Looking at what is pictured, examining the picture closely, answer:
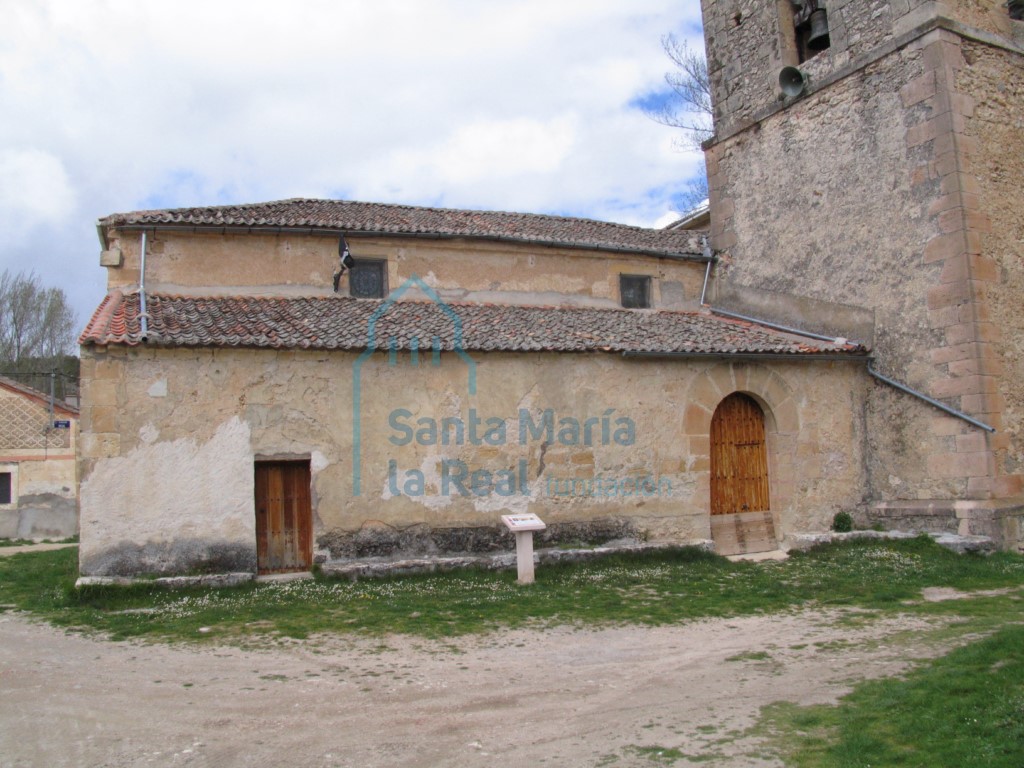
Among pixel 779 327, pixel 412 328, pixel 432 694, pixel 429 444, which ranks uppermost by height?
pixel 779 327

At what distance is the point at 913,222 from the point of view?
36.3 ft

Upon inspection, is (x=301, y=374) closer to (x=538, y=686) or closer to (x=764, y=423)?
(x=538, y=686)

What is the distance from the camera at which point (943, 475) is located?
10766 millimetres

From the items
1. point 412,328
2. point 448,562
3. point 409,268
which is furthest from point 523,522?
point 409,268

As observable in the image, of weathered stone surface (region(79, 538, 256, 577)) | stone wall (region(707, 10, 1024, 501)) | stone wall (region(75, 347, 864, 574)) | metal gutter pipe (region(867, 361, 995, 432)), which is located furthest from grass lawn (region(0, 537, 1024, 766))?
metal gutter pipe (region(867, 361, 995, 432))

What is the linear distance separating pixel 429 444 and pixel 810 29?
30.3ft

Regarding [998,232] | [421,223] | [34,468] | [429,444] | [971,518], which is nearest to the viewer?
[429,444]

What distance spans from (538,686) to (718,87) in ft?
38.7

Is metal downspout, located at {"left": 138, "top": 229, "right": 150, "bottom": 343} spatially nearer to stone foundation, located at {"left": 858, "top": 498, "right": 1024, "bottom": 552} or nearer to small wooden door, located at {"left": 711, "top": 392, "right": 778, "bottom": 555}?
small wooden door, located at {"left": 711, "top": 392, "right": 778, "bottom": 555}

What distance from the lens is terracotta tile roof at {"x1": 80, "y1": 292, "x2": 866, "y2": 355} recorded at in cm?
960

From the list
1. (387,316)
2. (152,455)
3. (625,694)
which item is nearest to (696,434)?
(387,316)

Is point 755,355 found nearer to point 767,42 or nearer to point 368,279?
point 767,42

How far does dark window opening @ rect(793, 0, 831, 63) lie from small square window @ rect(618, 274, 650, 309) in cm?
432

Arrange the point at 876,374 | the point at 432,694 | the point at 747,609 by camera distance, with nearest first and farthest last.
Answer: the point at 432,694
the point at 747,609
the point at 876,374
